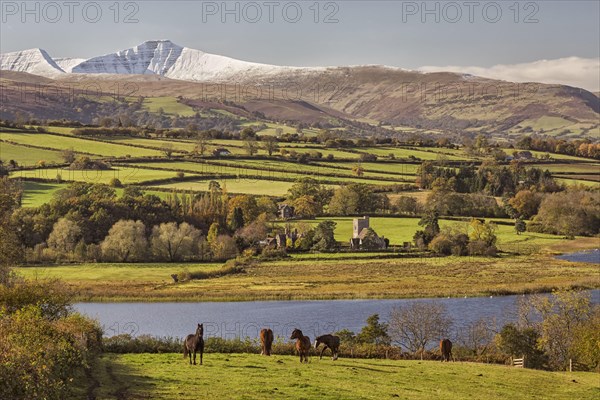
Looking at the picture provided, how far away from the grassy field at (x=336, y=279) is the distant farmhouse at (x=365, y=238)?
6790mm

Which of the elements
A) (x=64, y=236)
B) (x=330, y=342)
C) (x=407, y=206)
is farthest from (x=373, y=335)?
(x=407, y=206)

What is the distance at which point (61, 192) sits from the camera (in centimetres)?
11925

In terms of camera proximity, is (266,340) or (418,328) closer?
(266,340)

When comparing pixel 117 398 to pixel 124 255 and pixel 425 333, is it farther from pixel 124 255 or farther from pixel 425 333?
pixel 124 255

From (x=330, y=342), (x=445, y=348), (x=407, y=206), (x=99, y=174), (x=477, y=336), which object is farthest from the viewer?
(x=99, y=174)

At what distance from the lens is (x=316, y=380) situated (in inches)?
1169

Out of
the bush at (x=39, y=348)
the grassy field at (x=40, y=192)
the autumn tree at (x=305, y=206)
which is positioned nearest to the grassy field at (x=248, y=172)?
the autumn tree at (x=305, y=206)

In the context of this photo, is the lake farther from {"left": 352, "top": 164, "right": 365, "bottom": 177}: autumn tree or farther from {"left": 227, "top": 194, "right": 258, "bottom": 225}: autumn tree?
{"left": 352, "top": 164, "right": 365, "bottom": 177}: autumn tree

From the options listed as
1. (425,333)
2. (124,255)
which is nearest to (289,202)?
(124,255)

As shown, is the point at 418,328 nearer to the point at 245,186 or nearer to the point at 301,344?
the point at 301,344

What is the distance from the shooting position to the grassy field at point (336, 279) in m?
83.1

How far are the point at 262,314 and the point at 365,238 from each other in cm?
4301

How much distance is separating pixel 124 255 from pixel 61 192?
62.2 feet

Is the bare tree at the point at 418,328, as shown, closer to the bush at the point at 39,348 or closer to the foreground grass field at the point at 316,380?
the foreground grass field at the point at 316,380
